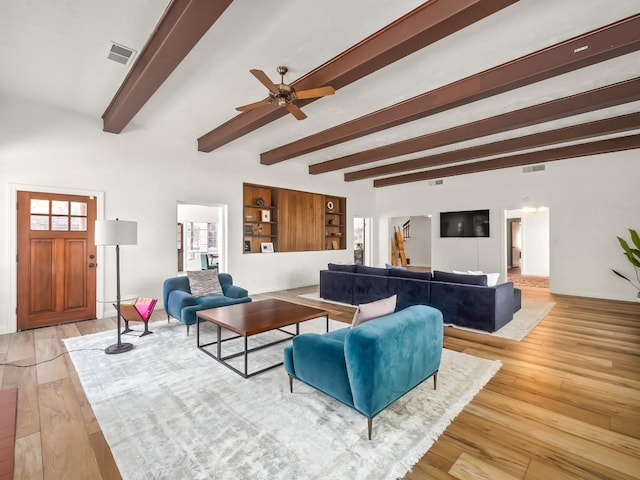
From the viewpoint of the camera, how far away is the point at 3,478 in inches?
63.5

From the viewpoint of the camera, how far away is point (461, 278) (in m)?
4.36

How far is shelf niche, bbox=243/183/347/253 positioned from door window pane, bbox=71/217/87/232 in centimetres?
291

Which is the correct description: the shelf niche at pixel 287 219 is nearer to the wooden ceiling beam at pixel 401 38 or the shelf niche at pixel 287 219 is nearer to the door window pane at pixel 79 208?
the door window pane at pixel 79 208

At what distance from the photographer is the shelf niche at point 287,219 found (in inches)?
280

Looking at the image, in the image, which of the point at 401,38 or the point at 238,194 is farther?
the point at 238,194

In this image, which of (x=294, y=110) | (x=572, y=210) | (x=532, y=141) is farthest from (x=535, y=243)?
(x=294, y=110)

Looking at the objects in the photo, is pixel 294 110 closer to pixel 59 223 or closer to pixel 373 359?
pixel 373 359

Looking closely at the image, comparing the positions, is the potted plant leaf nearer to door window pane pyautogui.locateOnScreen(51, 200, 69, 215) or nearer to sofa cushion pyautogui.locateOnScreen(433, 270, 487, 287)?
sofa cushion pyautogui.locateOnScreen(433, 270, 487, 287)

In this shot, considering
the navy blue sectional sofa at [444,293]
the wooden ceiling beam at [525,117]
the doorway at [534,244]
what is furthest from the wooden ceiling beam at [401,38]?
the doorway at [534,244]

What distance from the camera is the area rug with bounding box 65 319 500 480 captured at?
1686 mm

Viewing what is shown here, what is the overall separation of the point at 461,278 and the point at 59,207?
19.7 ft

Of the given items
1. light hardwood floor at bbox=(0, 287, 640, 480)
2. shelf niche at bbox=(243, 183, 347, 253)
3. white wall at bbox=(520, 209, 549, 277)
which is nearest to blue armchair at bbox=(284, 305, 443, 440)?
light hardwood floor at bbox=(0, 287, 640, 480)

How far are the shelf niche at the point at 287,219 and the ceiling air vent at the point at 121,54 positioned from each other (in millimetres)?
3710

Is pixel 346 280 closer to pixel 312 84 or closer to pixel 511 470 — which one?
pixel 312 84
